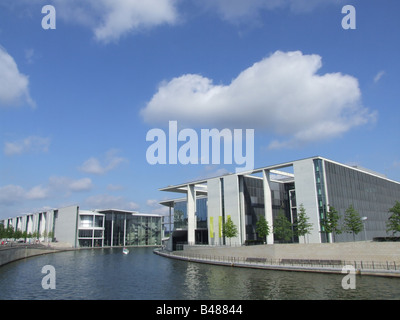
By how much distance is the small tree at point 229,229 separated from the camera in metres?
72.8

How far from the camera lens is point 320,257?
49906 millimetres

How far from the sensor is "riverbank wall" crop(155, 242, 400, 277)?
41.5 metres

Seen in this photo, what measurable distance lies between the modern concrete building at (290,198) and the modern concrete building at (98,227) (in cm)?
5450

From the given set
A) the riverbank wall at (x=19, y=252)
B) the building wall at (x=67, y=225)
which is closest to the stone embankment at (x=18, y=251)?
the riverbank wall at (x=19, y=252)

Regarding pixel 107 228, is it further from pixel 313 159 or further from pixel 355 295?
pixel 355 295

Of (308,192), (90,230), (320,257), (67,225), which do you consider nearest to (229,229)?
(308,192)

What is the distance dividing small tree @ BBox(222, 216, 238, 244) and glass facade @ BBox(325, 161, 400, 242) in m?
21.2

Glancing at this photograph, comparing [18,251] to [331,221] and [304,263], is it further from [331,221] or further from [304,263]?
[331,221]

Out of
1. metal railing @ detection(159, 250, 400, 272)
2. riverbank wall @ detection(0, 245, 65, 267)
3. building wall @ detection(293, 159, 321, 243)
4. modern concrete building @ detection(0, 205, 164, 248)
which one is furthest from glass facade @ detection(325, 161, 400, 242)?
modern concrete building @ detection(0, 205, 164, 248)

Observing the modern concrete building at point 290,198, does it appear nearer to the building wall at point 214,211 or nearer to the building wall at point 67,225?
the building wall at point 214,211

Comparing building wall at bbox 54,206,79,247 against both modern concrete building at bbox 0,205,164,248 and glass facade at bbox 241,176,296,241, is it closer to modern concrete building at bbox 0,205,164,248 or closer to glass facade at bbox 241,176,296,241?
modern concrete building at bbox 0,205,164,248

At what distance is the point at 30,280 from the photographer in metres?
40.0

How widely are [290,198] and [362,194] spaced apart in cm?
1657
